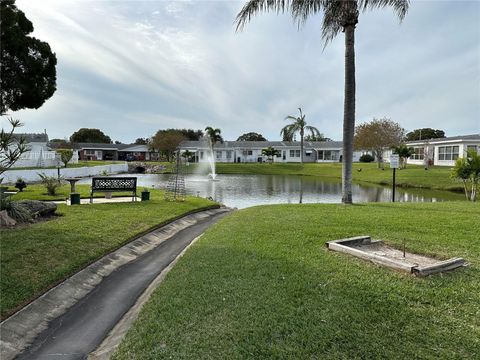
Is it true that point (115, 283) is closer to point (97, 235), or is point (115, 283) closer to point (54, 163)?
Result: point (97, 235)

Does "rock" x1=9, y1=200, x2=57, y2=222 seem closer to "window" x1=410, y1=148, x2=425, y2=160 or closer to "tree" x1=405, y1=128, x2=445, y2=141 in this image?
"window" x1=410, y1=148, x2=425, y2=160

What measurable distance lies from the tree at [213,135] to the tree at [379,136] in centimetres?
2860

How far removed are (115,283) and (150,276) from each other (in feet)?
2.06

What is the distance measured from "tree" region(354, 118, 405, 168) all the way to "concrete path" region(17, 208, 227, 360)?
137ft

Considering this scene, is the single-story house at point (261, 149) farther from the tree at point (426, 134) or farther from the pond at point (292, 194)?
the pond at point (292, 194)

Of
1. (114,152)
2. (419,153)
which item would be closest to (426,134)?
(419,153)

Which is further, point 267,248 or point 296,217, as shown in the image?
point 296,217

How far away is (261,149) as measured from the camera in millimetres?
68688

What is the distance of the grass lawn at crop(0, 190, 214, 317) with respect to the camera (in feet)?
16.8

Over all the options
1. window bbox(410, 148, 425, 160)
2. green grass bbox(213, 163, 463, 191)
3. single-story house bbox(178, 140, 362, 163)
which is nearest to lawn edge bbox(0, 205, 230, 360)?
green grass bbox(213, 163, 463, 191)

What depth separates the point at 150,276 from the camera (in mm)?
6363

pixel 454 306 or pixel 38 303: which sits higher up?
pixel 454 306

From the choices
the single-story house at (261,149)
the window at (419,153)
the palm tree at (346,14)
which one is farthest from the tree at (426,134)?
the palm tree at (346,14)

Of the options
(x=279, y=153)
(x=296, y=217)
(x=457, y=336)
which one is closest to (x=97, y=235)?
(x=296, y=217)
